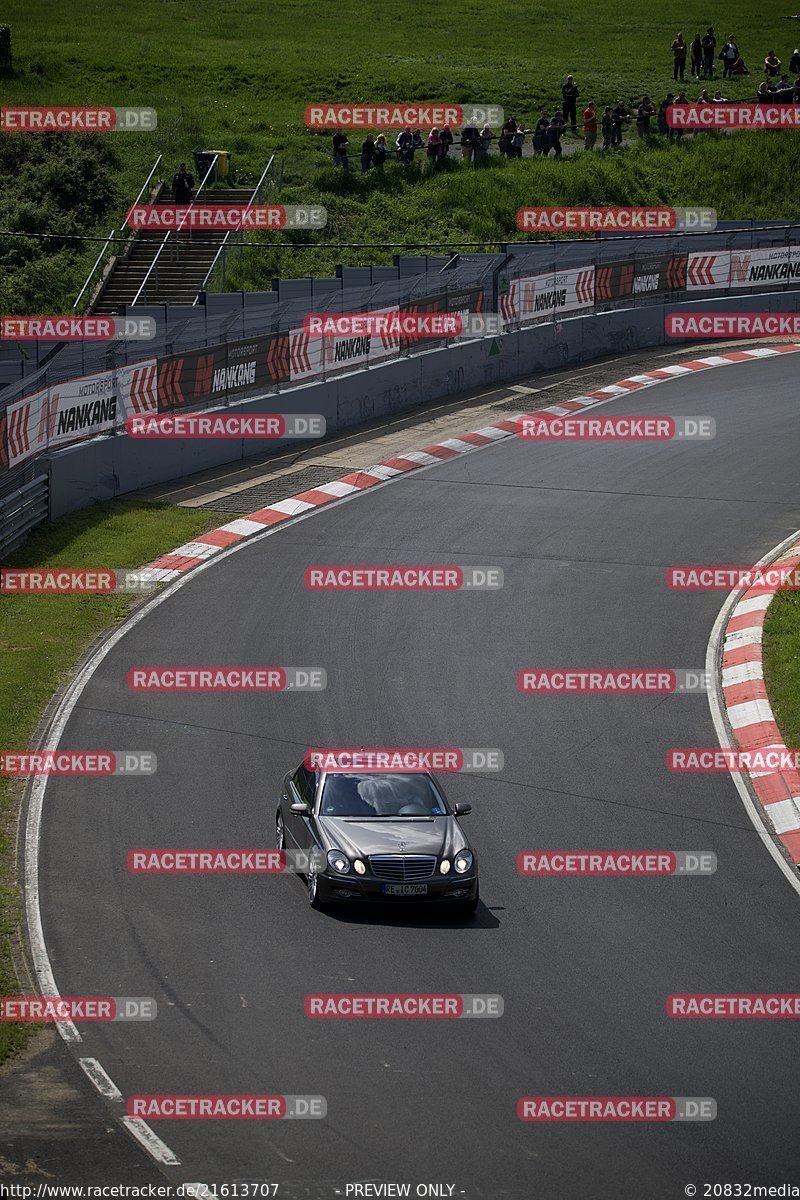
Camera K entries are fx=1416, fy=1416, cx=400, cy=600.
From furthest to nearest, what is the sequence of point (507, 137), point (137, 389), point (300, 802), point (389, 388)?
point (507, 137)
point (389, 388)
point (137, 389)
point (300, 802)

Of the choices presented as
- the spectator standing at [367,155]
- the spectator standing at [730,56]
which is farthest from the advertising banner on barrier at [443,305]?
the spectator standing at [730,56]

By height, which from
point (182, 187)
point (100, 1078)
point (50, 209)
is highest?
point (182, 187)

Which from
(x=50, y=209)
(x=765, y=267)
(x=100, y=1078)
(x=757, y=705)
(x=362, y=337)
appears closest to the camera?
(x=100, y=1078)

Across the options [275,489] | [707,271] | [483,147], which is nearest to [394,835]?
[275,489]

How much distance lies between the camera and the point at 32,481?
76.9 ft

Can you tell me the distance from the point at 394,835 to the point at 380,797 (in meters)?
0.64

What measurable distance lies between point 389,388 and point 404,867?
20.0 meters

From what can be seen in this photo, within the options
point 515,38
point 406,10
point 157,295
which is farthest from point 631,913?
point 406,10

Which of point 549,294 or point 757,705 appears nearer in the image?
point 757,705

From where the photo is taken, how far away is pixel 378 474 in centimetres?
2720

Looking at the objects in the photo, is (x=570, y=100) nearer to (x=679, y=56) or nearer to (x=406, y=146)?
(x=406, y=146)

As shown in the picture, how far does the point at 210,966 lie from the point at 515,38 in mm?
71482

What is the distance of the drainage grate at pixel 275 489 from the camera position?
83.5 feet

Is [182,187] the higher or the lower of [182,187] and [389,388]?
the higher
